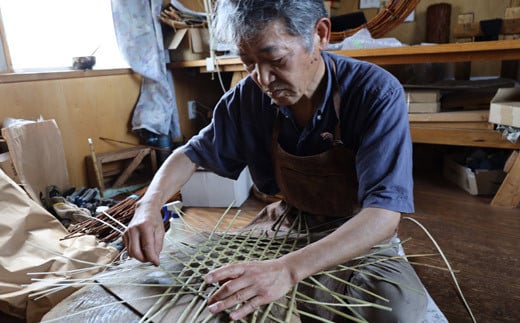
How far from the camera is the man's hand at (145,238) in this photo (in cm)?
94

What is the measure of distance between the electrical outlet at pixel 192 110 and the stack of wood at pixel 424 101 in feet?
5.63

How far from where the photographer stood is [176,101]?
2977 millimetres

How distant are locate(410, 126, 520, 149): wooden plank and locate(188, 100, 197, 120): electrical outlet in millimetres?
1766

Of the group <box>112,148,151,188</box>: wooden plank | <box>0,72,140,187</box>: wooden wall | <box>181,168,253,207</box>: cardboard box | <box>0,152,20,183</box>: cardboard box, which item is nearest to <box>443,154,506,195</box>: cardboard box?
<box>181,168,253,207</box>: cardboard box

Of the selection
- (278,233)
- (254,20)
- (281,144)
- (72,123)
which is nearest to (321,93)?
(281,144)

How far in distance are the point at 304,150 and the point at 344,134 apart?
5.7 inches

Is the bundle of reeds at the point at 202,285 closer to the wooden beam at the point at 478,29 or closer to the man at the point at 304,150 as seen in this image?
the man at the point at 304,150

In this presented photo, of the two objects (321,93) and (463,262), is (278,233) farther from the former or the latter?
(463,262)

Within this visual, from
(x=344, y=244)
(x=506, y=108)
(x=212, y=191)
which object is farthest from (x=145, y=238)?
(x=506, y=108)

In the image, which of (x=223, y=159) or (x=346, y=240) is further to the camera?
(x=223, y=159)

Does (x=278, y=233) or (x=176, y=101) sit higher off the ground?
(x=176, y=101)

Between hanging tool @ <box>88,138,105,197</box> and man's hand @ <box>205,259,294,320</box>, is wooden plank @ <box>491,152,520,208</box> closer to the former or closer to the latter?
man's hand @ <box>205,259,294,320</box>

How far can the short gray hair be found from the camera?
2.78ft

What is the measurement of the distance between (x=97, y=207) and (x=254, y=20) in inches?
65.8
